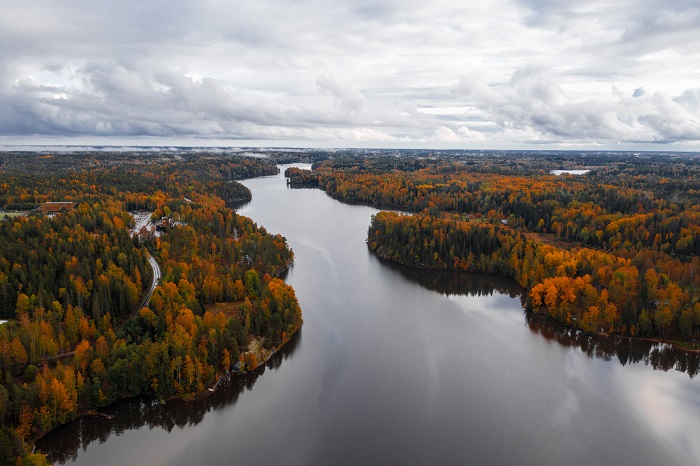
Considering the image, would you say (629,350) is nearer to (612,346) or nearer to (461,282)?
(612,346)

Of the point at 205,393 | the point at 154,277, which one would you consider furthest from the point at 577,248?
the point at 154,277

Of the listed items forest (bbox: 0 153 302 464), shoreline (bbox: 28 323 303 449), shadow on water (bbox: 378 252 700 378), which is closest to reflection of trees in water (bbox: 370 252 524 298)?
shadow on water (bbox: 378 252 700 378)

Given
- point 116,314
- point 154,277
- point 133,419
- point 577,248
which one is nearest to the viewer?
point 133,419

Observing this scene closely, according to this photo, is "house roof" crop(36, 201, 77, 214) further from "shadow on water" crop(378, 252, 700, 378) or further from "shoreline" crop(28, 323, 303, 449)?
"shadow on water" crop(378, 252, 700, 378)

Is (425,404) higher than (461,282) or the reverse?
the reverse

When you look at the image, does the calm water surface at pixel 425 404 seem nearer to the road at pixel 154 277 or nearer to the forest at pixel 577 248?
the forest at pixel 577 248

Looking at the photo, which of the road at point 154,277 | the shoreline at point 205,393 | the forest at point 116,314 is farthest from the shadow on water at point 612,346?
the road at point 154,277

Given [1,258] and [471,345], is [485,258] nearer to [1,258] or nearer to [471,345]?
[471,345]
